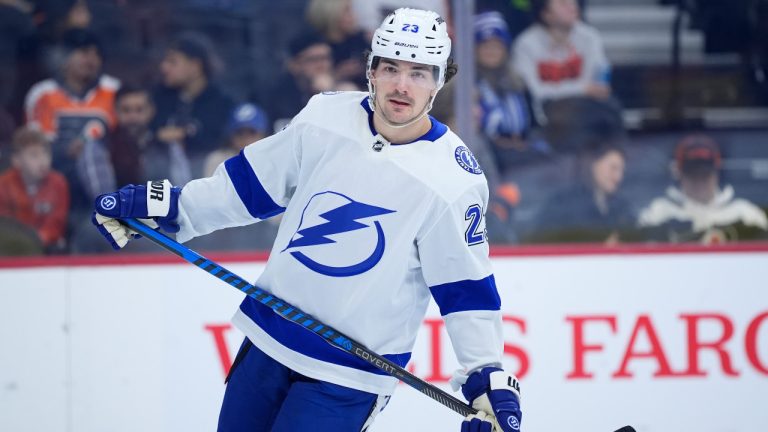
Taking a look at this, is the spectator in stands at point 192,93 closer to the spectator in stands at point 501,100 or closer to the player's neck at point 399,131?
the spectator in stands at point 501,100

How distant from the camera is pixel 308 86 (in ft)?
12.4

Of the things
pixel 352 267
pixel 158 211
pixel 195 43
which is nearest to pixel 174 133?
pixel 195 43

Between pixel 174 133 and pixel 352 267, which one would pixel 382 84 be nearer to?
pixel 352 267

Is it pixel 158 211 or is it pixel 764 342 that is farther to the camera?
pixel 764 342

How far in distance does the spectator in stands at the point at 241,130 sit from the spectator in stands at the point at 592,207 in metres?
0.93

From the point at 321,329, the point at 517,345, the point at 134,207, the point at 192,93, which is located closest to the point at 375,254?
the point at 321,329

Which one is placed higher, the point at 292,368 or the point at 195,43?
the point at 195,43

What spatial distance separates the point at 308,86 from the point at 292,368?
6.11 feet

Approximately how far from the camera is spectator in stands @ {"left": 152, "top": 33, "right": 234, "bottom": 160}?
373cm

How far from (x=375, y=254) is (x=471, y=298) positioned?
7.3 inches

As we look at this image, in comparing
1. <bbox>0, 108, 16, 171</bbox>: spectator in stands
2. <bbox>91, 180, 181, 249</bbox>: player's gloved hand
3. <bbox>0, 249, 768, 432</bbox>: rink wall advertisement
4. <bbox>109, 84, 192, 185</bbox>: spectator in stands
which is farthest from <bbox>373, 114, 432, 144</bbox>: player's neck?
<bbox>0, 108, 16, 171</bbox>: spectator in stands

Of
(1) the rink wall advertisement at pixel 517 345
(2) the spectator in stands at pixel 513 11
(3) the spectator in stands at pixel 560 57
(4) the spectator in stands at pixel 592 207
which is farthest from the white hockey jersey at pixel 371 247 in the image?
(3) the spectator in stands at pixel 560 57

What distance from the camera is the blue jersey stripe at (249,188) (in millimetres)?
2141

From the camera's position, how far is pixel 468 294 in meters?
2.03
